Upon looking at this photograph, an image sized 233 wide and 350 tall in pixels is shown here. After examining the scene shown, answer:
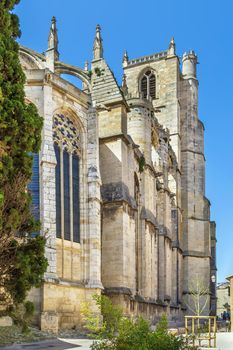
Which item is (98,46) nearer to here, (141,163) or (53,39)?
(53,39)

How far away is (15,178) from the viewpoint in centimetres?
978

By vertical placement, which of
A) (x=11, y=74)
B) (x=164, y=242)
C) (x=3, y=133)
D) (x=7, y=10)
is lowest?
(x=164, y=242)

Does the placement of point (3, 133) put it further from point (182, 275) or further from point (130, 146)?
point (182, 275)

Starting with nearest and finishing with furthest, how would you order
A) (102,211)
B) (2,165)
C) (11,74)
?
(2,165)
(11,74)
(102,211)

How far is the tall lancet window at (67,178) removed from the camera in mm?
18422

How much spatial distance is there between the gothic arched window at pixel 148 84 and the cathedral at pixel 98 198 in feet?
28.0

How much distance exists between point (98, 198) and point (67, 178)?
1433mm

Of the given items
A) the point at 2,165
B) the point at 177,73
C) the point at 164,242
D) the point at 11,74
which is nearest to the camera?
the point at 2,165

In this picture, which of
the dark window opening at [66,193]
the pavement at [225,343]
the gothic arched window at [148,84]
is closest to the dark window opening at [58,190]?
the dark window opening at [66,193]

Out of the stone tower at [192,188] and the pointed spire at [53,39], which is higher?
the pointed spire at [53,39]

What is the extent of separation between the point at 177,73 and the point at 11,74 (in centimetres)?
3354

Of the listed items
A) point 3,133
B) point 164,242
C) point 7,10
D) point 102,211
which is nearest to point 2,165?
point 3,133

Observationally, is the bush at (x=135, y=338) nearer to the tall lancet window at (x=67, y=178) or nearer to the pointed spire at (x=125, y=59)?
the tall lancet window at (x=67, y=178)

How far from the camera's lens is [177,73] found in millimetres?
42438
